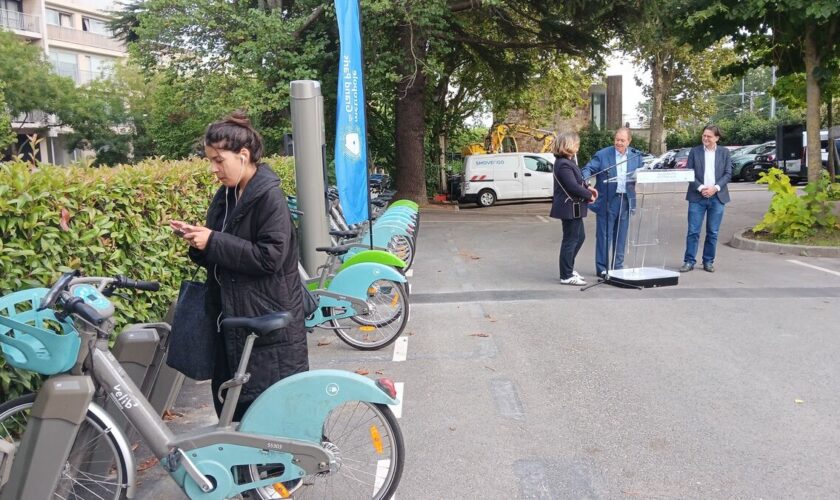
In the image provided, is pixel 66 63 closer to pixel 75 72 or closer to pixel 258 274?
pixel 75 72

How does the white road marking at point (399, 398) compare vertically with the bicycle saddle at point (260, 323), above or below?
below

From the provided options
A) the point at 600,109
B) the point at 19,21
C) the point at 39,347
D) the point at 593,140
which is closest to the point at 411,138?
the point at 39,347

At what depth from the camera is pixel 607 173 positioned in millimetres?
8867

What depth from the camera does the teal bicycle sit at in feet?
9.41

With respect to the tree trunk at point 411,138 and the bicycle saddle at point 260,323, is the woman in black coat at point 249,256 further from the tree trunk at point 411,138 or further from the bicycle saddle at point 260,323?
the tree trunk at point 411,138

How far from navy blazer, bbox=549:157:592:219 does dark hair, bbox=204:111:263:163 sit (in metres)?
5.62

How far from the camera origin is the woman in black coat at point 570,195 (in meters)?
8.29

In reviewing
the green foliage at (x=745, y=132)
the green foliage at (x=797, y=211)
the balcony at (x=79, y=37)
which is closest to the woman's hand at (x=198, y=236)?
the green foliage at (x=797, y=211)

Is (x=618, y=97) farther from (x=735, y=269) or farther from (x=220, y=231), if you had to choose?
(x=220, y=231)

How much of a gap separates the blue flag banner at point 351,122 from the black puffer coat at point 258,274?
4.86 metres

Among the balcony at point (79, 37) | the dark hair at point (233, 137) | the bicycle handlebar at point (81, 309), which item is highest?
the balcony at point (79, 37)

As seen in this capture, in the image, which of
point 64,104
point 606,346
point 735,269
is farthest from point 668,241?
point 64,104

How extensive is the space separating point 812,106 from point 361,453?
11.5 m

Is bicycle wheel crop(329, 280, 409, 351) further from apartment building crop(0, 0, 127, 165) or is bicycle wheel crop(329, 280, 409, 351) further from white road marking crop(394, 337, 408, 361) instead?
apartment building crop(0, 0, 127, 165)
